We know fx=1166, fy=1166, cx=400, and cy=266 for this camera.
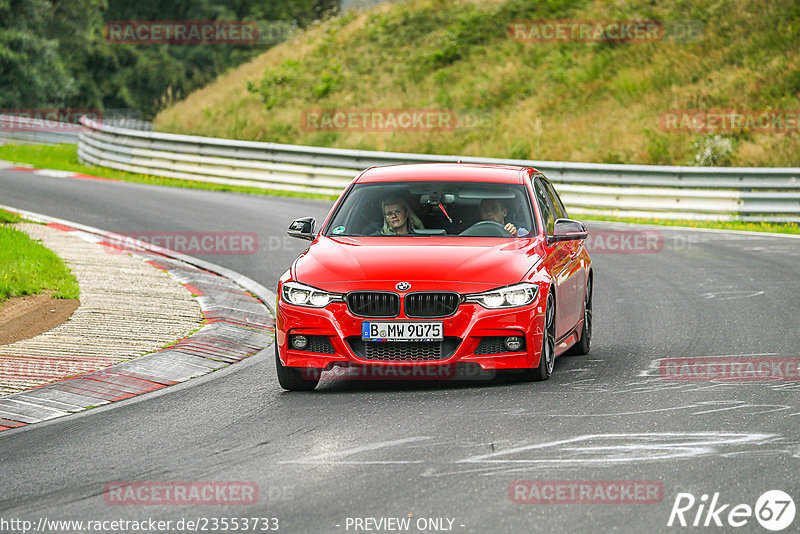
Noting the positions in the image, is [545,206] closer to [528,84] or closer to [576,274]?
[576,274]

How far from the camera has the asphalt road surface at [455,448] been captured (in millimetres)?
5570

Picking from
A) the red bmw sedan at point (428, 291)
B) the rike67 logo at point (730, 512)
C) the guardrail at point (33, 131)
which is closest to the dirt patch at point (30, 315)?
the red bmw sedan at point (428, 291)

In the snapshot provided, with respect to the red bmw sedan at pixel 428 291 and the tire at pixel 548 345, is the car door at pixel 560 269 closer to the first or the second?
the red bmw sedan at pixel 428 291

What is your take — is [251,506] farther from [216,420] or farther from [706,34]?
[706,34]

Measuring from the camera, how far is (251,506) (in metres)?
5.70

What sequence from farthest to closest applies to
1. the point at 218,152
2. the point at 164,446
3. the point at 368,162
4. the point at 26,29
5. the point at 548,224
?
1. the point at 26,29
2. the point at 218,152
3. the point at 368,162
4. the point at 548,224
5. the point at 164,446

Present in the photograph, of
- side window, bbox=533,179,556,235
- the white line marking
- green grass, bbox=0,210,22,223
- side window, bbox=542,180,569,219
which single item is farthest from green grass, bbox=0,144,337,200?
the white line marking

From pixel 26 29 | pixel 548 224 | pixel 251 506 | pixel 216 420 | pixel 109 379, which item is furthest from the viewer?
pixel 26 29

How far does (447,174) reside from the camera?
394 inches

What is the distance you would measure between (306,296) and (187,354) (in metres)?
2.04

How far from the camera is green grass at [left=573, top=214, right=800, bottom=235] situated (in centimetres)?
2113

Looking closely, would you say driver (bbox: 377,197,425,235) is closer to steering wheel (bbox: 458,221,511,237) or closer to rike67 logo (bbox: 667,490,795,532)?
steering wheel (bbox: 458,221,511,237)

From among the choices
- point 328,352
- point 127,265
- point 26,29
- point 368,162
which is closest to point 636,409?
point 328,352

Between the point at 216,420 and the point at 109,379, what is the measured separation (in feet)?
5.60
